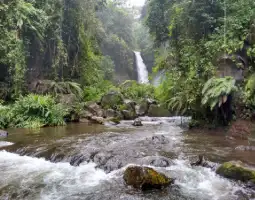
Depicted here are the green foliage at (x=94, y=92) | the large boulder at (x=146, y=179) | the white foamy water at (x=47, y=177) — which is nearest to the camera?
the large boulder at (x=146, y=179)

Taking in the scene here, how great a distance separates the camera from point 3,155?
8375 mm

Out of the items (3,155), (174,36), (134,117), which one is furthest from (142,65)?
(3,155)

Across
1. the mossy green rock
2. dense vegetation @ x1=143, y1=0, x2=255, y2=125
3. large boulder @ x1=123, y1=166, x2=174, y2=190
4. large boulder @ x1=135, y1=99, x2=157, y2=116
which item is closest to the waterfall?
large boulder @ x1=135, y1=99, x2=157, y2=116

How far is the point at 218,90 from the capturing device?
9.46m

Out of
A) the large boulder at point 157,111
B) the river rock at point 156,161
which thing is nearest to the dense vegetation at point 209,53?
the river rock at point 156,161

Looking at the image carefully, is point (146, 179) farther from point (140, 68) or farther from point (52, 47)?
point (140, 68)

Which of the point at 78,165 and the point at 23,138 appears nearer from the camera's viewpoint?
the point at 78,165

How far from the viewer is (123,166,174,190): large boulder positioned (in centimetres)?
531

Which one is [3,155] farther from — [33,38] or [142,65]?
[142,65]

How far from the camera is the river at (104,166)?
5.16 meters

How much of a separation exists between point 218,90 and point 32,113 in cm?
984

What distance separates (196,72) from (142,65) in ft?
79.5

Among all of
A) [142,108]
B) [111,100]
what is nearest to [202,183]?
[111,100]

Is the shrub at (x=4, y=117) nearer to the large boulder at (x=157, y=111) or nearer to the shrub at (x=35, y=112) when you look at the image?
the shrub at (x=35, y=112)
